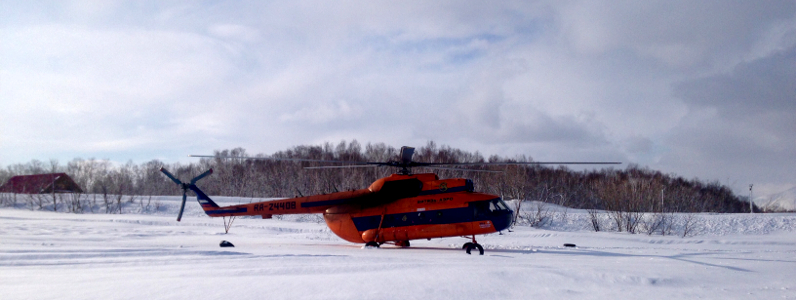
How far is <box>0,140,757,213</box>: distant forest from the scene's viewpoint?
3781 cm

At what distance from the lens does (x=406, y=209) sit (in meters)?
15.1

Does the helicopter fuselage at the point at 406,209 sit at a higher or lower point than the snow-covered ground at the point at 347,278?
higher

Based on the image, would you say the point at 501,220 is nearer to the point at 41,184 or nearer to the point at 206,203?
the point at 206,203

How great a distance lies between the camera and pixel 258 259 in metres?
9.78

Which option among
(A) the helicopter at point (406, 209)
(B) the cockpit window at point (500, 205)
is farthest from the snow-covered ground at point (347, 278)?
(A) the helicopter at point (406, 209)

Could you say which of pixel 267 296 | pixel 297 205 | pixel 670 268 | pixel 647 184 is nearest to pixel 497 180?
pixel 647 184

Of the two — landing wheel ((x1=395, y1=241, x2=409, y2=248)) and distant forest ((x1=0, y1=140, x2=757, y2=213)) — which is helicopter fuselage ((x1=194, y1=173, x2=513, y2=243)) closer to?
landing wheel ((x1=395, y1=241, x2=409, y2=248))

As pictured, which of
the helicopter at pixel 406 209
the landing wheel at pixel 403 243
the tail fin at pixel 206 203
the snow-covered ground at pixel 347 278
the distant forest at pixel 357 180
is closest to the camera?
the snow-covered ground at pixel 347 278

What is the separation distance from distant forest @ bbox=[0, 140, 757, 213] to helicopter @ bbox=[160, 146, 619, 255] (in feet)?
54.4

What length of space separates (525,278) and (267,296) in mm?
3749

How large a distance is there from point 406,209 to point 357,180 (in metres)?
28.0

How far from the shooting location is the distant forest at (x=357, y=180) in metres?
37.8

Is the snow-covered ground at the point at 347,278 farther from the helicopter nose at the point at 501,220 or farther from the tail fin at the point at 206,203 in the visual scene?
the tail fin at the point at 206,203

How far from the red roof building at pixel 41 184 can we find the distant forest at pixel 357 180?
151cm
